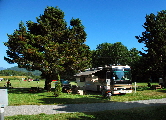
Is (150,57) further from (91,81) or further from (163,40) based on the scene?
(91,81)

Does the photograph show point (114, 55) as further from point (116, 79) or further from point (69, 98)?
point (69, 98)

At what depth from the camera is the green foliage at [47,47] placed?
867 inches

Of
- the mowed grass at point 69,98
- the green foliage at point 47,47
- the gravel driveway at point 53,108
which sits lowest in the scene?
the mowed grass at point 69,98

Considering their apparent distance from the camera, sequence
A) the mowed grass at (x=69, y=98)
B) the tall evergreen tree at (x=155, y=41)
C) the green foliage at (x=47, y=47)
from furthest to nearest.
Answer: the tall evergreen tree at (x=155, y=41) → the green foliage at (x=47, y=47) → the mowed grass at (x=69, y=98)

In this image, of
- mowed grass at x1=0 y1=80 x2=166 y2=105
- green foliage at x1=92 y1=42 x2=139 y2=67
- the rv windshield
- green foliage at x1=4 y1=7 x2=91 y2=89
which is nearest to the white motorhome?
the rv windshield

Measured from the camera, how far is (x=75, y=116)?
30.4ft

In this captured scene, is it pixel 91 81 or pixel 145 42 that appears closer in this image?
pixel 91 81

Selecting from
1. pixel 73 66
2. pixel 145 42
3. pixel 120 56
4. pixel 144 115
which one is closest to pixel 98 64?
Result: pixel 120 56

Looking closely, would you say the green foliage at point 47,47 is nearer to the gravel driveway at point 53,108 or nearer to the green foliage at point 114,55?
the gravel driveway at point 53,108

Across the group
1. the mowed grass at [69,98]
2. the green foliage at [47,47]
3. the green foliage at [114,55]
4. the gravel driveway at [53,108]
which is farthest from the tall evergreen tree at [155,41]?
the green foliage at [114,55]

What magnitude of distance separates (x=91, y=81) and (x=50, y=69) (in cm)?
704

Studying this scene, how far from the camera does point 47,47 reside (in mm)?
21875

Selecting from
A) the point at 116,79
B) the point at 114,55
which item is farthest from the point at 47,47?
the point at 114,55

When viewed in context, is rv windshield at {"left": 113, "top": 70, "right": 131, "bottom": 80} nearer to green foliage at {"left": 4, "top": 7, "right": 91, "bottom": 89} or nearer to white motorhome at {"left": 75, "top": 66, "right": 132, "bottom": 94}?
white motorhome at {"left": 75, "top": 66, "right": 132, "bottom": 94}
